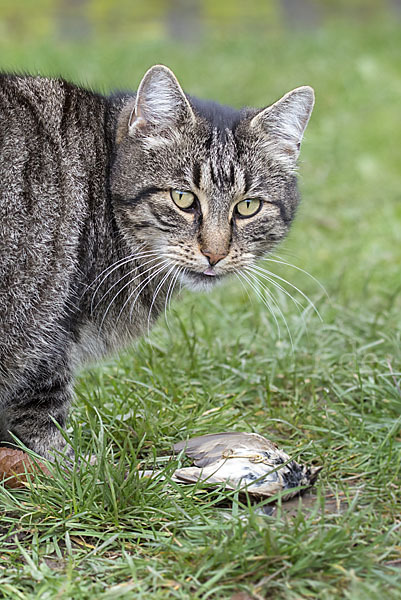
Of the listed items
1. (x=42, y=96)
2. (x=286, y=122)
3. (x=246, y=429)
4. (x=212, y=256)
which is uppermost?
(x=42, y=96)

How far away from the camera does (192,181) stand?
9.19 ft

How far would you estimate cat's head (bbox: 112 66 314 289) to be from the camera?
2789 mm

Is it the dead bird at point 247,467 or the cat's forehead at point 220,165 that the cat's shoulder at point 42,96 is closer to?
the cat's forehead at point 220,165

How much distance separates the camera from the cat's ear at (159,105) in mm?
2779

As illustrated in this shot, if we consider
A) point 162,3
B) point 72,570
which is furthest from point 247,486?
point 162,3

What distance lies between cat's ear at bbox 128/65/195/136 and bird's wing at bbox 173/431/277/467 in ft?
3.90

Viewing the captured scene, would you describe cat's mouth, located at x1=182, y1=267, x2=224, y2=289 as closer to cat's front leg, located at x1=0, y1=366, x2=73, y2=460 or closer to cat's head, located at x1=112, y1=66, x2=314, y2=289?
cat's head, located at x1=112, y1=66, x2=314, y2=289

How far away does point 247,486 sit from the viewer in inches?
93.4

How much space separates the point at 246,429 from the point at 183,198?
95cm

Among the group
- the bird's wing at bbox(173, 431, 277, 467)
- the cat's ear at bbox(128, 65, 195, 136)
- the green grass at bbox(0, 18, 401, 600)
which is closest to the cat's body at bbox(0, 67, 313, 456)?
the cat's ear at bbox(128, 65, 195, 136)

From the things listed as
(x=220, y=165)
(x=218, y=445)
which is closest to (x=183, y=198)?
(x=220, y=165)

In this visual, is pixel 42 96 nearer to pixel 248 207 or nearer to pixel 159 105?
pixel 159 105

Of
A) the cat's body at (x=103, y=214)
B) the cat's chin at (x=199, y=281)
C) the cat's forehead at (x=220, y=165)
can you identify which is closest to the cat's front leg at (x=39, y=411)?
the cat's body at (x=103, y=214)

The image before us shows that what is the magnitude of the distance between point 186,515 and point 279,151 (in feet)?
4.95
